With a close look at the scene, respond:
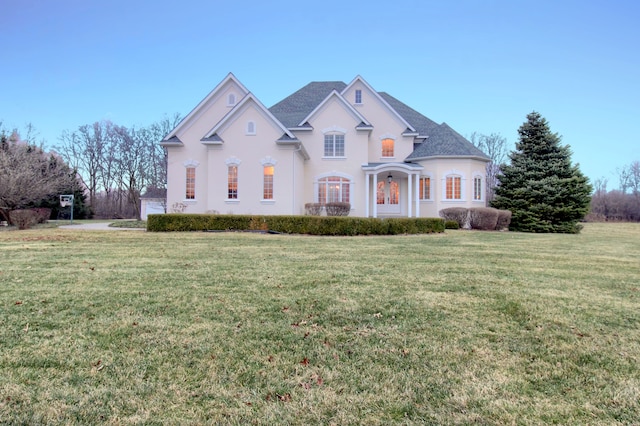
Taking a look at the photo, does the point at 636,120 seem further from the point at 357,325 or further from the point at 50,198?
the point at 50,198

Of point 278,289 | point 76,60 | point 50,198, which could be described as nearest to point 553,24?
point 278,289

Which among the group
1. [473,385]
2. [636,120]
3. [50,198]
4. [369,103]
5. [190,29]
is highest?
[190,29]

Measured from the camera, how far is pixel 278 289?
5055 millimetres

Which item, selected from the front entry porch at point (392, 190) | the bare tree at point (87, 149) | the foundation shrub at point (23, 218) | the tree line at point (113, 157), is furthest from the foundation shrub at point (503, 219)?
the bare tree at point (87, 149)

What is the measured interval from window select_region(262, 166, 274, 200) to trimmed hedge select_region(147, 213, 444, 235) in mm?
3525

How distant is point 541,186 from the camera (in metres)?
19.9

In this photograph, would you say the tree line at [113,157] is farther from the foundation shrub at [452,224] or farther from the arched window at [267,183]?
the foundation shrub at [452,224]

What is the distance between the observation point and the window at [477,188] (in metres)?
21.7

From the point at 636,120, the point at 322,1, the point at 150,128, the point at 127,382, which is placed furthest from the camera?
the point at 150,128

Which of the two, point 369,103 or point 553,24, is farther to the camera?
point 369,103

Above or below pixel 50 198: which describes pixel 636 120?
above

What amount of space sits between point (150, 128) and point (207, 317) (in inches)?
1757

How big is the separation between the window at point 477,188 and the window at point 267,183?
1295 centimetres

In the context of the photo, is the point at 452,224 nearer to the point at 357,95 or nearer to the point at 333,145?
the point at 333,145
